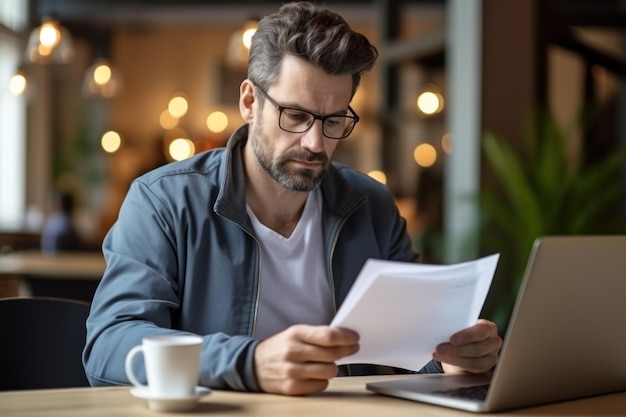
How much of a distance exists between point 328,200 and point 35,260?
4.08m

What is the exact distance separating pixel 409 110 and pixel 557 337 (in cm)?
896

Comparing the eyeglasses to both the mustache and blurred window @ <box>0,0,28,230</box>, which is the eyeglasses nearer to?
the mustache

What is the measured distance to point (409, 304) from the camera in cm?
148

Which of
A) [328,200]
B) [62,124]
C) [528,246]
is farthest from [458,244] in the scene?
[62,124]

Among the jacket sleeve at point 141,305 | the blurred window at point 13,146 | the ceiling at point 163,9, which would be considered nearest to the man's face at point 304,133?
the jacket sleeve at point 141,305

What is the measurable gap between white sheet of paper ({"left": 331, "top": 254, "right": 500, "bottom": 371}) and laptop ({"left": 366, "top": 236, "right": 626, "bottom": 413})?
78 millimetres

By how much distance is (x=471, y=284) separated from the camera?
1497 millimetres

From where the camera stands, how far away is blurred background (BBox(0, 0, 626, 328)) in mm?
4391

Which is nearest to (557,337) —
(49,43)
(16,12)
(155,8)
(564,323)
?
(564,323)

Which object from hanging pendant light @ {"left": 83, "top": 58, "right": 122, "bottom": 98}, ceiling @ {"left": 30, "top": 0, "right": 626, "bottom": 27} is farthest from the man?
ceiling @ {"left": 30, "top": 0, "right": 626, "bottom": 27}

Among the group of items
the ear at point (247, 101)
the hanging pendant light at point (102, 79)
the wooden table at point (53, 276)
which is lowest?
the wooden table at point (53, 276)

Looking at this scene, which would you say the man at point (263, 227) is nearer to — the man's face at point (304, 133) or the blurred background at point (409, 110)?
the man's face at point (304, 133)

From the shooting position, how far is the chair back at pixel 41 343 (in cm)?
185

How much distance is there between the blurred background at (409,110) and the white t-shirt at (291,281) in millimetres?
2317
